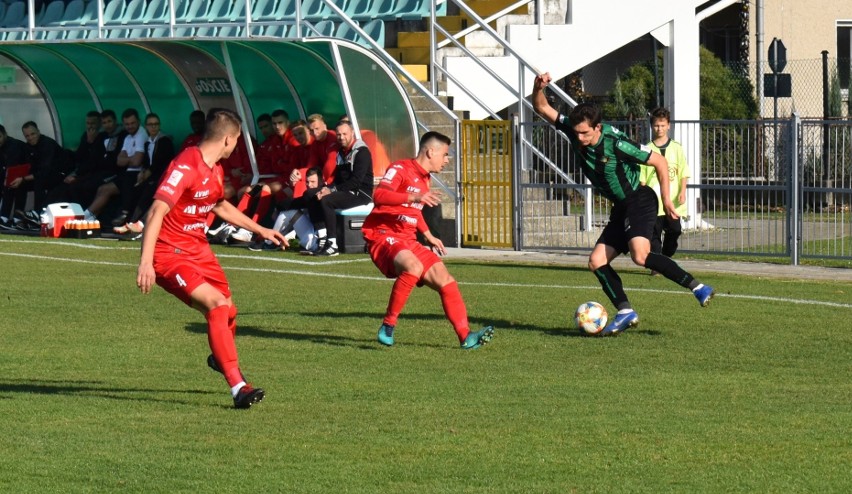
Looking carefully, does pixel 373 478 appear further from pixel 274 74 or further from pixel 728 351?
pixel 274 74

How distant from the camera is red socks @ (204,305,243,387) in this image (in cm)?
846

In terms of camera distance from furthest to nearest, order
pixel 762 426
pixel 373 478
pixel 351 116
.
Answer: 1. pixel 351 116
2. pixel 762 426
3. pixel 373 478

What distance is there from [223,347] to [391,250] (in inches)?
109

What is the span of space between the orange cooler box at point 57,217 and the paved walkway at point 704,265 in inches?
229

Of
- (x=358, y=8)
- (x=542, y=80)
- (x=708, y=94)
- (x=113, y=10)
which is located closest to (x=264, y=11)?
(x=358, y=8)

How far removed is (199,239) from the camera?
8859 mm

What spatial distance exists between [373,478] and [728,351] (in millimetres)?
4490

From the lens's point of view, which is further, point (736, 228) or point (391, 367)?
point (736, 228)

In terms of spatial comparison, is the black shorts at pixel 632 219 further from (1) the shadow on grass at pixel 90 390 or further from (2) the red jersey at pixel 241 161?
(2) the red jersey at pixel 241 161

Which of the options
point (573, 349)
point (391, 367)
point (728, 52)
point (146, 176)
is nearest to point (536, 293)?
point (573, 349)

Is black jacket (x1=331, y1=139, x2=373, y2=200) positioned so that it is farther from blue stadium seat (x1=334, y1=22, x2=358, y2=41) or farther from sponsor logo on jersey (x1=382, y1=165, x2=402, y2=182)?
sponsor logo on jersey (x1=382, y1=165, x2=402, y2=182)

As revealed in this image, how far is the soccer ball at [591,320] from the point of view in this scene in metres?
11.3

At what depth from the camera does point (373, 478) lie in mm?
6746

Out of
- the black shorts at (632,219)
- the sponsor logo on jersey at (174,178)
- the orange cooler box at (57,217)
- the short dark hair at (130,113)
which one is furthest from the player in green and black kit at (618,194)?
the orange cooler box at (57,217)
